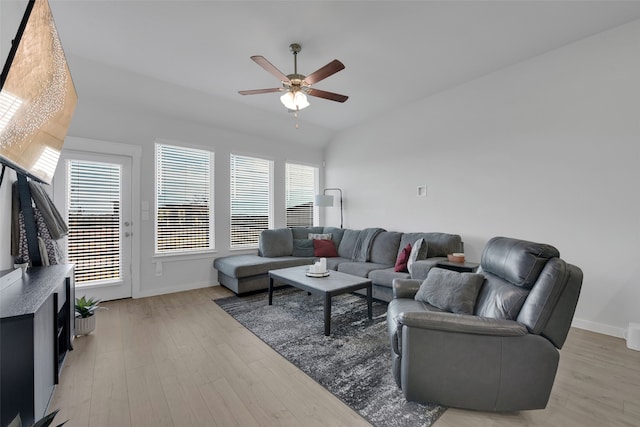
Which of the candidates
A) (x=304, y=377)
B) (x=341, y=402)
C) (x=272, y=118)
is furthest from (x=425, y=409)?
(x=272, y=118)

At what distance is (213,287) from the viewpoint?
4598 mm

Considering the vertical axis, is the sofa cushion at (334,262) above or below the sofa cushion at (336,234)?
below

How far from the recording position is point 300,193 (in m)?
6.07

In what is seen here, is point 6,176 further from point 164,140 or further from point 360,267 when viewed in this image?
point 360,267

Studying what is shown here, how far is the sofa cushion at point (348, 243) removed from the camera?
4.99 meters

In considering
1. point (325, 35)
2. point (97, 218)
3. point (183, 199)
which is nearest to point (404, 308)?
point (325, 35)

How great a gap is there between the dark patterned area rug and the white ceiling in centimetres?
294

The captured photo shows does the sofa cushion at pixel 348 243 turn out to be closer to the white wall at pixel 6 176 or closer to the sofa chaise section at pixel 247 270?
the sofa chaise section at pixel 247 270

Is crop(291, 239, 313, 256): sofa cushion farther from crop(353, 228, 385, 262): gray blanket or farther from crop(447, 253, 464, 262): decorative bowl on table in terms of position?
crop(447, 253, 464, 262): decorative bowl on table

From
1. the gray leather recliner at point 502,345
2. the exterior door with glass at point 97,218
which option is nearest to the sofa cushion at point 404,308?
the gray leather recliner at point 502,345

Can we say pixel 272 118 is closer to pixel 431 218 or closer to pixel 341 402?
pixel 431 218

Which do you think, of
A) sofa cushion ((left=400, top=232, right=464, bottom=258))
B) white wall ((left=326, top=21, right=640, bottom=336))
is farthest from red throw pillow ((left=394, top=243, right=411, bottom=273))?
white wall ((left=326, top=21, right=640, bottom=336))

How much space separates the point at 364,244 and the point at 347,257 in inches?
17.1

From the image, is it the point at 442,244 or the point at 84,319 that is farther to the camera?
the point at 442,244
